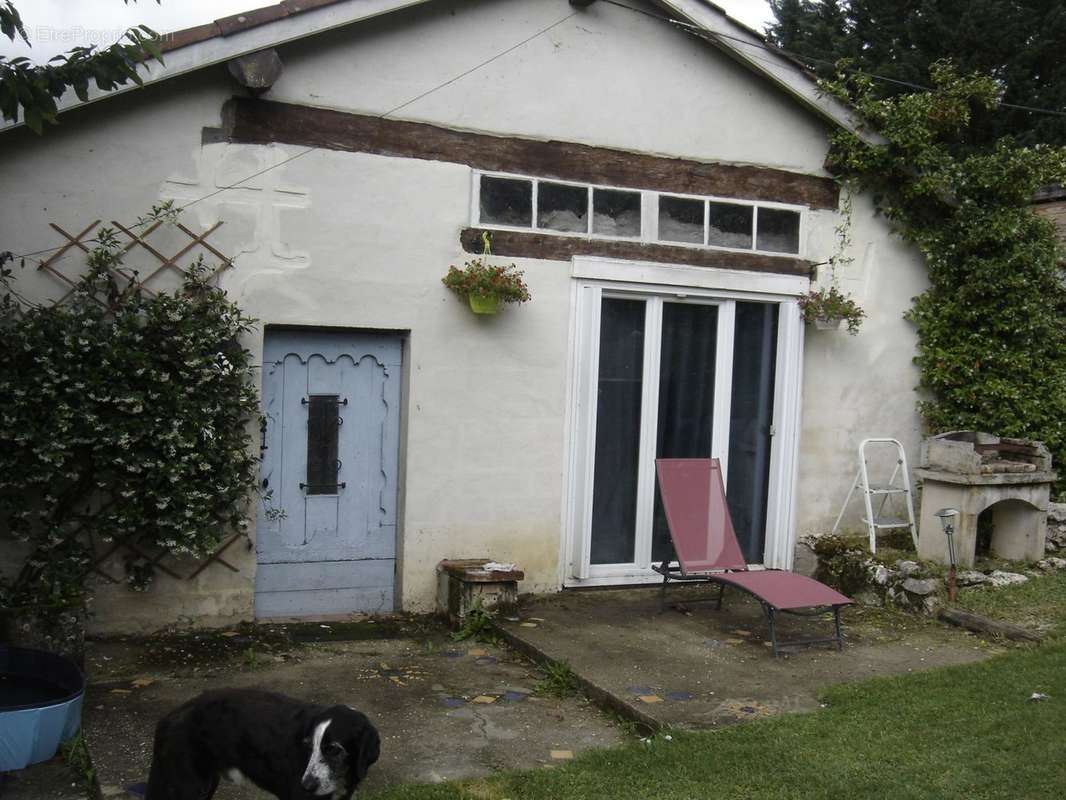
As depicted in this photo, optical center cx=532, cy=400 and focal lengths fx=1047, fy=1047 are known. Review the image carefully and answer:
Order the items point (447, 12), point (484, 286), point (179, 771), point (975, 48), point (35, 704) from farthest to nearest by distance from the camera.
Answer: point (975, 48) < point (447, 12) < point (484, 286) < point (35, 704) < point (179, 771)

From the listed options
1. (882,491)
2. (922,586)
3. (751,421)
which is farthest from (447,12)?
(922,586)

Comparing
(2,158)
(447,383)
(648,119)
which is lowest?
(447,383)

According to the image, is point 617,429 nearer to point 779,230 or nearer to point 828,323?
point 828,323

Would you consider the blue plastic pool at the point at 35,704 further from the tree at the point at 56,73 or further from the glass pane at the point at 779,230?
the glass pane at the point at 779,230

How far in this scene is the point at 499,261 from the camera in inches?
285

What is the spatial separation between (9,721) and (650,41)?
19.9ft

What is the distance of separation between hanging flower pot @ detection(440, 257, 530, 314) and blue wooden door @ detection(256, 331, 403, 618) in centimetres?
58

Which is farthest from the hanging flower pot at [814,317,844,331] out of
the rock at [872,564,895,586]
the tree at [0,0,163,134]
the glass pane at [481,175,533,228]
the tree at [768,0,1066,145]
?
the tree at [768,0,1066,145]

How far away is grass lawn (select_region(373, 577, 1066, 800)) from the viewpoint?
427 cm

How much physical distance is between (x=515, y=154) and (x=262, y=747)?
4816mm

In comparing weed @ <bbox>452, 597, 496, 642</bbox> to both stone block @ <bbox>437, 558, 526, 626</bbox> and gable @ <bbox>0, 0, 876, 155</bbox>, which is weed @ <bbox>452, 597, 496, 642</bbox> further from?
gable @ <bbox>0, 0, 876, 155</bbox>

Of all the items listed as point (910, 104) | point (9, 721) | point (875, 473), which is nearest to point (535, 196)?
point (910, 104)

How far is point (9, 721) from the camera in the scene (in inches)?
164

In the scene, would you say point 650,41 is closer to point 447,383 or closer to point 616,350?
point 616,350
